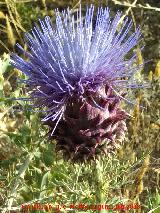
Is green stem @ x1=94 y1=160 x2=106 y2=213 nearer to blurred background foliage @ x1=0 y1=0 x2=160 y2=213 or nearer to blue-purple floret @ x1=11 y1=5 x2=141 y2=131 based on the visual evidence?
blurred background foliage @ x1=0 y1=0 x2=160 y2=213

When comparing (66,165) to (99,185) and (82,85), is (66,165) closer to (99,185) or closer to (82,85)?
(99,185)

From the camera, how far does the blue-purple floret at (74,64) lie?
1.71m

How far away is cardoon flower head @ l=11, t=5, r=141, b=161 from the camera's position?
1714mm

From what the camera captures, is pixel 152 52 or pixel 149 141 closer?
pixel 149 141

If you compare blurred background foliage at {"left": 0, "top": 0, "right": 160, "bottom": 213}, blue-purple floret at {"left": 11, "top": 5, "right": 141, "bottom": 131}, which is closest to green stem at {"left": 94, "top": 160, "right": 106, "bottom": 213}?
blurred background foliage at {"left": 0, "top": 0, "right": 160, "bottom": 213}

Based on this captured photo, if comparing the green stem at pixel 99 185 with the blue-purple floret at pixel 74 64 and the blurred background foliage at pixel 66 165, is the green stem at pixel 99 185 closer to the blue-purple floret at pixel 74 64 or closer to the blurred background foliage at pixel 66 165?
the blurred background foliage at pixel 66 165

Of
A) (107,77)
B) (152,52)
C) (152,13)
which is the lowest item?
(107,77)

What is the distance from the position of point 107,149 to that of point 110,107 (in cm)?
16

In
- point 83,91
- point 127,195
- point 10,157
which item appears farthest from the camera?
point 10,157

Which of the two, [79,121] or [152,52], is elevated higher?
[152,52]

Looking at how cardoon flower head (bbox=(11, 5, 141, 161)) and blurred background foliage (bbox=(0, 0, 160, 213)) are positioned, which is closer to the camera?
cardoon flower head (bbox=(11, 5, 141, 161))

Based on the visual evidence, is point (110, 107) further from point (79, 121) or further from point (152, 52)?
point (152, 52)

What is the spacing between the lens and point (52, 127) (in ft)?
5.86

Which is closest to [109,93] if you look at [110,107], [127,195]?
[110,107]
